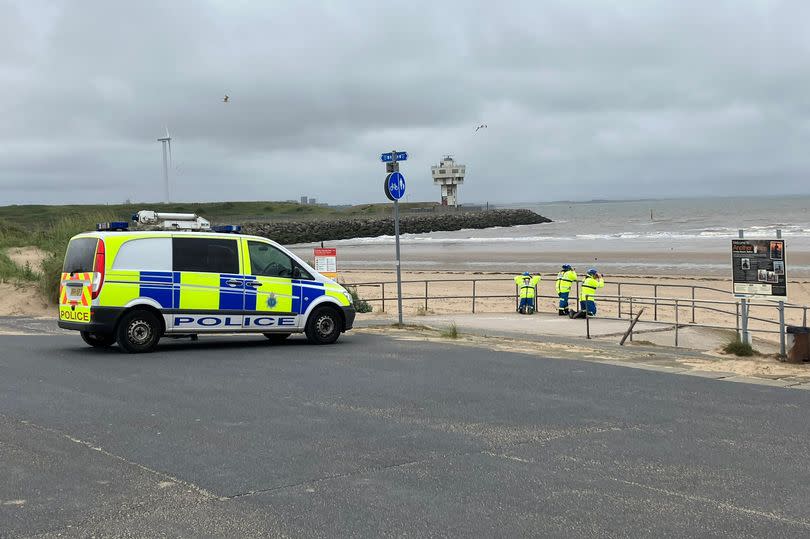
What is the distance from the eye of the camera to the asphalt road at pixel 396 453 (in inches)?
204

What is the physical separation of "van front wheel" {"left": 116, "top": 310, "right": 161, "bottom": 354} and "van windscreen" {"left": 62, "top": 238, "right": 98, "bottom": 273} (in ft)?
2.92

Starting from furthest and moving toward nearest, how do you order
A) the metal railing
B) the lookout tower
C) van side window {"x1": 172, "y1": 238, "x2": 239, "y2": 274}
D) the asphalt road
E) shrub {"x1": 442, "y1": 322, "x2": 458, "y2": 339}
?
the lookout tower
shrub {"x1": 442, "y1": 322, "x2": 458, "y2": 339}
the metal railing
van side window {"x1": 172, "y1": 238, "x2": 239, "y2": 274}
the asphalt road

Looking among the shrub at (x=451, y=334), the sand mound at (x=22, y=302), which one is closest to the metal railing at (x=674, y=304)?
the shrub at (x=451, y=334)

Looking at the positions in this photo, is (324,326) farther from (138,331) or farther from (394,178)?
(394,178)

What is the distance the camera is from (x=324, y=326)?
14133 millimetres

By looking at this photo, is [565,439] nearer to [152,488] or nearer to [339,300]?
[152,488]

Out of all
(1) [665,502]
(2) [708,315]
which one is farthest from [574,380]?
(2) [708,315]

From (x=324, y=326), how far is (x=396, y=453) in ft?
24.7

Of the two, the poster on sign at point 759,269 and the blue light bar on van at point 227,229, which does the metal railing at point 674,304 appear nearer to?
the poster on sign at point 759,269

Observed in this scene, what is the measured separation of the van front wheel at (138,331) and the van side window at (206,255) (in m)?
0.84

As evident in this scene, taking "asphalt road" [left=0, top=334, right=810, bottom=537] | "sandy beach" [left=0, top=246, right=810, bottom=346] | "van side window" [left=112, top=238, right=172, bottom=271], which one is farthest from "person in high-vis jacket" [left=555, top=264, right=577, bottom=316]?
"van side window" [left=112, top=238, right=172, bottom=271]

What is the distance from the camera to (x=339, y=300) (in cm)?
1431

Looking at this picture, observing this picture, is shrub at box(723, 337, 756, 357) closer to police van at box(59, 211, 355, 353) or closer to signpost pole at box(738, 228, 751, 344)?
signpost pole at box(738, 228, 751, 344)

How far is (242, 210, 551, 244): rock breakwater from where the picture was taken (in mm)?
93312
